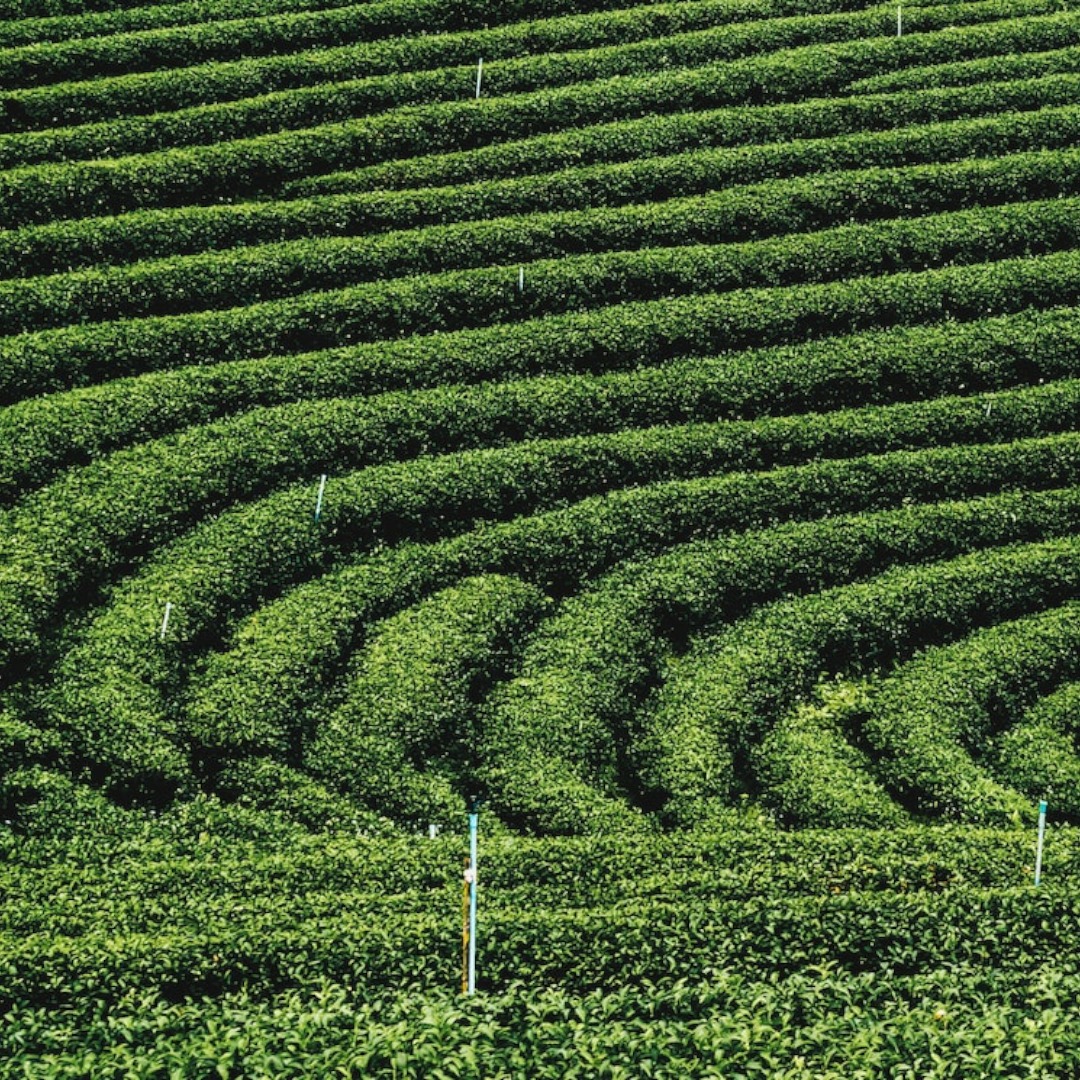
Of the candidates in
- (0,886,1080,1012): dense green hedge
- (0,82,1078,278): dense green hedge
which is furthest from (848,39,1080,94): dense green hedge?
(0,886,1080,1012): dense green hedge

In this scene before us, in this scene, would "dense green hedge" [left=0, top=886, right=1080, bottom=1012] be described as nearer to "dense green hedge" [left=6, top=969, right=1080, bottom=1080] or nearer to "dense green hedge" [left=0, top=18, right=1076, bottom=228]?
"dense green hedge" [left=6, top=969, right=1080, bottom=1080]

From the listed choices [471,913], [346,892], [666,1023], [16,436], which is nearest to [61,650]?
[16,436]

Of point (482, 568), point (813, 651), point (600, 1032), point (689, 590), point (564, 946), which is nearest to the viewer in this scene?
point (600, 1032)

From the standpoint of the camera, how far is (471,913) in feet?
52.2

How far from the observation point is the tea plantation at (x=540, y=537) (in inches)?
608

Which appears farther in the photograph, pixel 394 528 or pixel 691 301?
pixel 691 301

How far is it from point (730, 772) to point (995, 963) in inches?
200

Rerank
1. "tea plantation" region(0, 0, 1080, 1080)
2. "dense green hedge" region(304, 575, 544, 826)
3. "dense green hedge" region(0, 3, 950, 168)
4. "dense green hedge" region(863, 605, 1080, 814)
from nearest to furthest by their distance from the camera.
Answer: "tea plantation" region(0, 0, 1080, 1080), "dense green hedge" region(304, 575, 544, 826), "dense green hedge" region(863, 605, 1080, 814), "dense green hedge" region(0, 3, 950, 168)

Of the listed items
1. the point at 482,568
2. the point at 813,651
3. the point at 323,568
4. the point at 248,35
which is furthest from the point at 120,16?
the point at 813,651

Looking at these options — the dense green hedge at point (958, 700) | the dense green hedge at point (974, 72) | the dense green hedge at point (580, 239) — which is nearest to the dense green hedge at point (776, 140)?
the dense green hedge at point (974, 72)

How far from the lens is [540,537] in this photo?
2303cm

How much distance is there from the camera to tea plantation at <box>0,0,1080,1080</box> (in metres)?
15.5

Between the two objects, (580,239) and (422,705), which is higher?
(580,239)

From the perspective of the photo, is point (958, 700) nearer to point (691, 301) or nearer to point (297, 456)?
point (691, 301)
